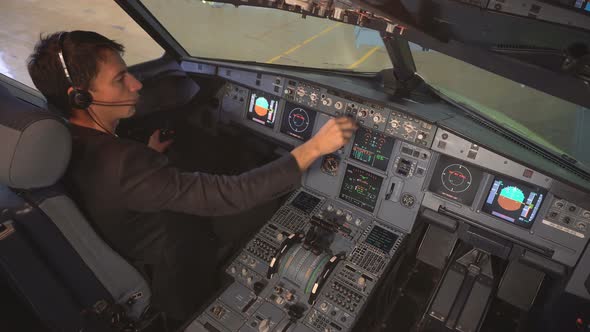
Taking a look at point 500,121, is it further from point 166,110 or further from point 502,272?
point 166,110

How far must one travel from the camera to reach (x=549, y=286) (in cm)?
254

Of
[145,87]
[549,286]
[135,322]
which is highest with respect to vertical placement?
[145,87]

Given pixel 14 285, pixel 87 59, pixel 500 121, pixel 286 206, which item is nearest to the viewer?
pixel 14 285

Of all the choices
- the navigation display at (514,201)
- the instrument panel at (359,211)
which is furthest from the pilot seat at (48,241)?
the navigation display at (514,201)

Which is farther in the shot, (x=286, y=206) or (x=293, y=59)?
(x=293, y=59)

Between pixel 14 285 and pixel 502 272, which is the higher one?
pixel 14 285

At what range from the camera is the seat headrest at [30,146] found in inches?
52.1

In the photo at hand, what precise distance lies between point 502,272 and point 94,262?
7.89 ft

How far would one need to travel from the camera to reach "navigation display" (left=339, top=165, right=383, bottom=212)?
2791mm

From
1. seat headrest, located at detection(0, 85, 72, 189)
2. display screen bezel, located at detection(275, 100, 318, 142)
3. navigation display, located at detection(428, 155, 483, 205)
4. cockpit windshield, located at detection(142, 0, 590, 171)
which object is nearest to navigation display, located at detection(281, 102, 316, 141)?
display screen bezel, located at detection(275, 100, 318, 142)

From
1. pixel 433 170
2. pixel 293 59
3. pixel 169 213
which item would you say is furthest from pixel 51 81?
pixel 293 59

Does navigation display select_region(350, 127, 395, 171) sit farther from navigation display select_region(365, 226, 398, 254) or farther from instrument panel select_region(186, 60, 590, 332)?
navigation display select_region(365, 226, 398, 254)

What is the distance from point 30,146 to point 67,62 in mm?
381

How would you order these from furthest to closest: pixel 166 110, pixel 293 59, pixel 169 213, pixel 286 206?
pixel 293 59 < pixel 166 110 < pixel 286 206 < pixel 169 213
